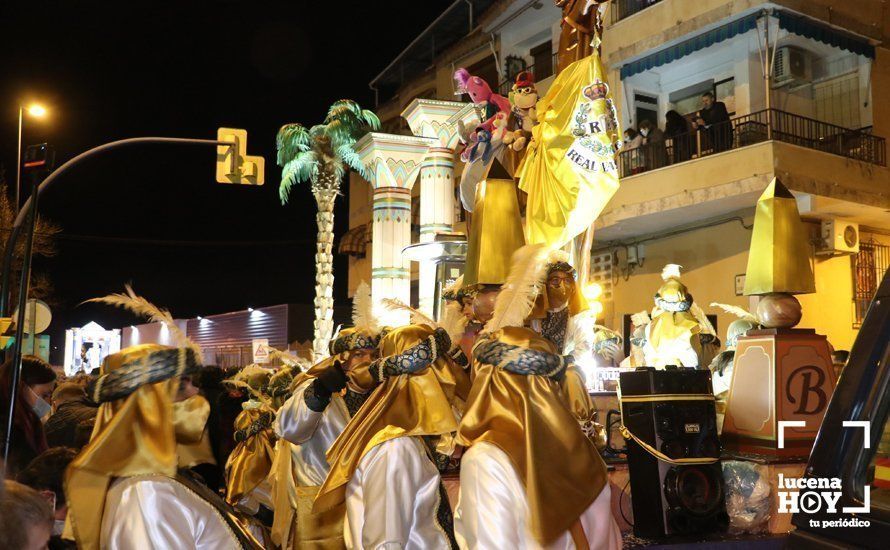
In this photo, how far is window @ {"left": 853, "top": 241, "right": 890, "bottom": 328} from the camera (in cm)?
1836

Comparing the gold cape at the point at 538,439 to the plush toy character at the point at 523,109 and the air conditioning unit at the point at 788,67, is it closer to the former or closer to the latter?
the plush toy character at the point at 523,109

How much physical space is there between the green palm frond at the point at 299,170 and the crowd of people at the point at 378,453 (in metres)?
16.5

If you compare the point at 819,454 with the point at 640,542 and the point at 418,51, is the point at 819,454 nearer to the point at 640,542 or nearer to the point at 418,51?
the point at 640,542

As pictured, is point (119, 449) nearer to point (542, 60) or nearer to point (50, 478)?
point (50, 478)

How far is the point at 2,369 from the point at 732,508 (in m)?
6.20

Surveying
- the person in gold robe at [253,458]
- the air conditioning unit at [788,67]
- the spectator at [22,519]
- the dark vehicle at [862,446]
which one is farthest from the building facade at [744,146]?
the spectator at [22,519]

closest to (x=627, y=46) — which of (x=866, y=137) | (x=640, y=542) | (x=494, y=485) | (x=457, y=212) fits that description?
(x=866, y=137)

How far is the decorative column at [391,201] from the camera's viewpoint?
14.1m

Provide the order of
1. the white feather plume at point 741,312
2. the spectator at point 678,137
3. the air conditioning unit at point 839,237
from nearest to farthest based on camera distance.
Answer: the white feather plume at point 741,312 < the air conditioning unit at point 839,237 < the spectator at point 678,137

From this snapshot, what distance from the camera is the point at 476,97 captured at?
9.60 meters

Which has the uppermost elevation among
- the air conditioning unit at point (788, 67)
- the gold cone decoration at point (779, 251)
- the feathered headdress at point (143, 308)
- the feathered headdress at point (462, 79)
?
the air conditioning unit at point (788, 67)

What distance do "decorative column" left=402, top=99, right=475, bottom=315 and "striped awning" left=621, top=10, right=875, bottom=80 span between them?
23.8 ft

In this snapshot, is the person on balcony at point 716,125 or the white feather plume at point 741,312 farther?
the person on balcony at point 716,125

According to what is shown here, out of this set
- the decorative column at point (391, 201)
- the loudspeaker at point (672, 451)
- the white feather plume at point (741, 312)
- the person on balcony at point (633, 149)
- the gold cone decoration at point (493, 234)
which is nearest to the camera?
the gold cone decoration at point (493, 234)
